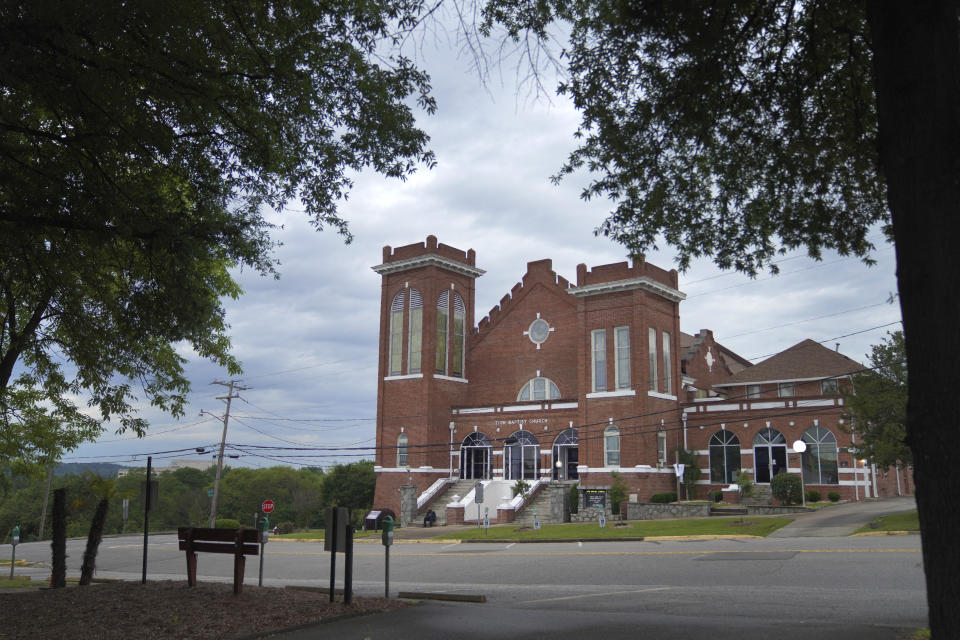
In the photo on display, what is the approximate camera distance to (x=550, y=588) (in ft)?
49.2

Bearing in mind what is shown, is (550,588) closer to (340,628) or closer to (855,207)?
(340,628)

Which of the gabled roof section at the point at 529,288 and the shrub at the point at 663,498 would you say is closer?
the shrub at the point at 663,498

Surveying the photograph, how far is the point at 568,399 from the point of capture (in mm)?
46438

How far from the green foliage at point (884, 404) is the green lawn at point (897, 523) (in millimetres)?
1759

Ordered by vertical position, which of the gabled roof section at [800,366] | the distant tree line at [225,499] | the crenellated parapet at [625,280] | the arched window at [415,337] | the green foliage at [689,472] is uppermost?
the crenellated parapet at [625,280]

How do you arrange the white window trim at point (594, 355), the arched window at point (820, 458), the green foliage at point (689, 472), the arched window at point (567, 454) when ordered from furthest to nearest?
the arched window at point (567, 454) → the white window trim at point (594, 355) → the green foliage at point (689, 472) → the arched window at point (820, 458)

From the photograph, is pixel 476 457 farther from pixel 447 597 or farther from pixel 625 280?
pixel 447 597

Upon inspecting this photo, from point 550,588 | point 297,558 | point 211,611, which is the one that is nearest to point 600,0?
point 211,611

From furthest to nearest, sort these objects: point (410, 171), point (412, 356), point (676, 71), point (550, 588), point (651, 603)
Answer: point (412, 356) → point (550, 588) → point (651, 603) → point (410, 171) → point (676, 71)

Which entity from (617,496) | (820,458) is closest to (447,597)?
(617,496)

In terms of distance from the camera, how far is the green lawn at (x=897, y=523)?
78.2ft

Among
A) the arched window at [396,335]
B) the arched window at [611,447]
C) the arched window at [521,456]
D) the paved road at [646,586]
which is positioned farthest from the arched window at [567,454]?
the paved road at [646,586]

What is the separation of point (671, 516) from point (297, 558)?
18.8 metres

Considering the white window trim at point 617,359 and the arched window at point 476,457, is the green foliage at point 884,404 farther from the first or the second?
the arched window at point 476,457
